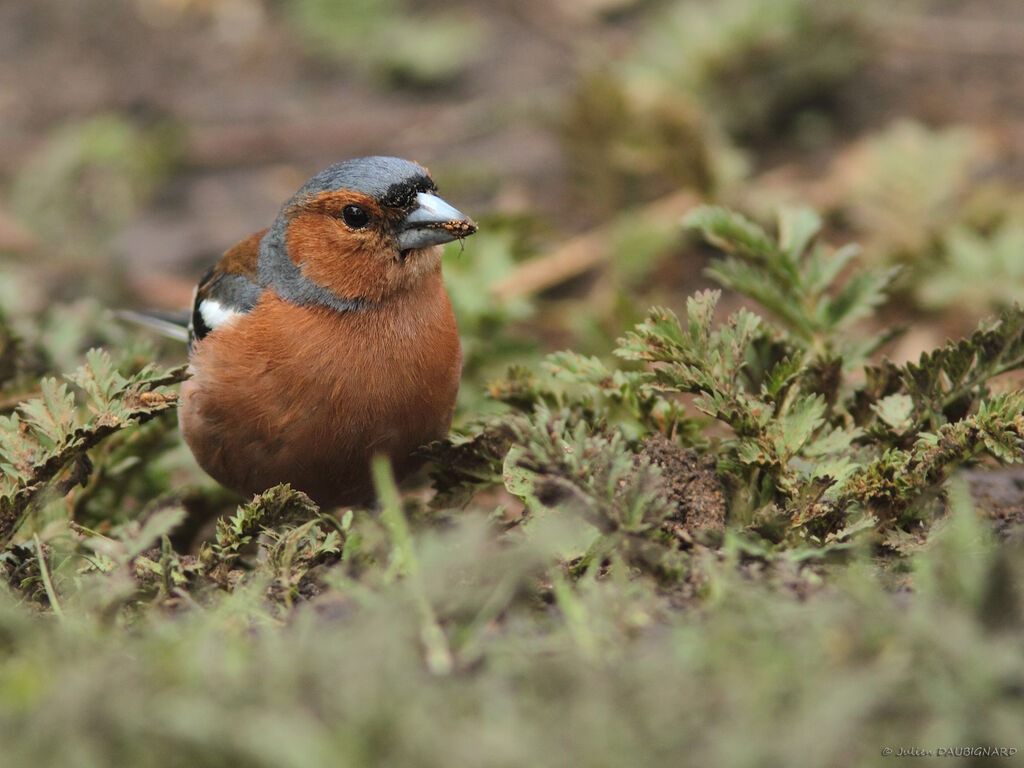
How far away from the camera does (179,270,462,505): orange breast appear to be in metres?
3.20

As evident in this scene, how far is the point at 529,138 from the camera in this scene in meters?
7.89

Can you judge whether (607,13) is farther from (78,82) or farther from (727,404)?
(727,404)

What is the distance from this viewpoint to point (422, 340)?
3.33 m

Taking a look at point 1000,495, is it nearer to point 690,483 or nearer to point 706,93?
point 690,483

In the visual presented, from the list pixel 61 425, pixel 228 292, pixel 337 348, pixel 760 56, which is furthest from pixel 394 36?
pixel 61 425

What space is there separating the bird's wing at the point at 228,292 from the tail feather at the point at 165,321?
37 cm

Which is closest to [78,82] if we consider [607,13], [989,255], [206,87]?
[206,87]

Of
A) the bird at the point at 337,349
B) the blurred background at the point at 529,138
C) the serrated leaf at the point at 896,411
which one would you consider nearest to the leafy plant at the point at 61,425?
the bird at the point at 337,349

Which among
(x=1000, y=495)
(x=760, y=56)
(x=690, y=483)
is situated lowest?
(x=1000, y=495)

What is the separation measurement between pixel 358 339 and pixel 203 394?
56 cm

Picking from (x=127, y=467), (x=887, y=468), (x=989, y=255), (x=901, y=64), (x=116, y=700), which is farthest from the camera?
(x=901, y=64)

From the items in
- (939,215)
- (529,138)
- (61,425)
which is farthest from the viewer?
(529,138)

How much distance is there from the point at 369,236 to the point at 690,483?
1379mm

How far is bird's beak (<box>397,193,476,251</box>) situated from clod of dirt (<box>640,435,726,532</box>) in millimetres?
970
